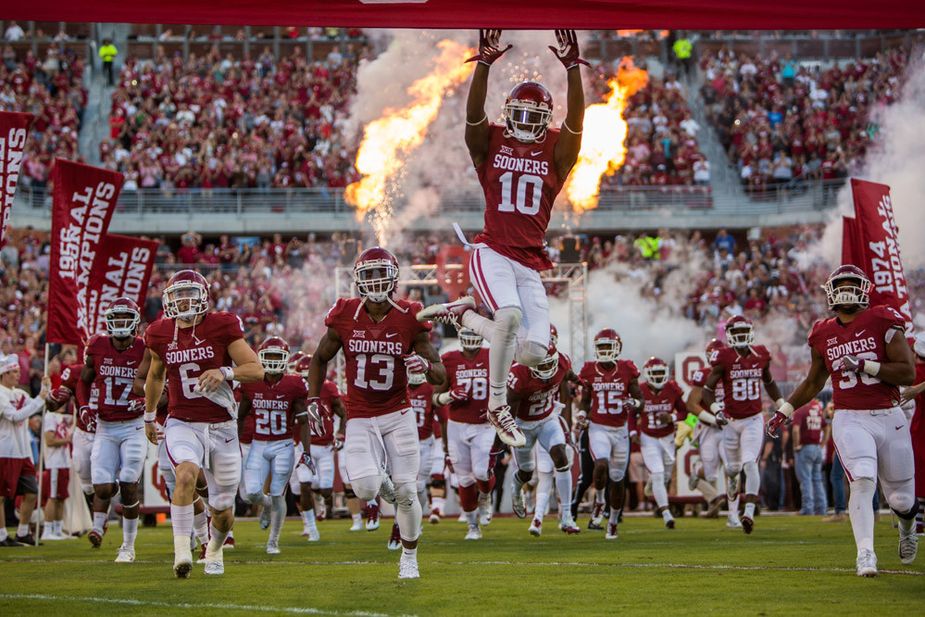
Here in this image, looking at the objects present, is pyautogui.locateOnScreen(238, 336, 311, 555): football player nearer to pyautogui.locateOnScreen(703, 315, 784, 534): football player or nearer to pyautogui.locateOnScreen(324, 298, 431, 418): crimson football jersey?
pyautogui.locateOnScreen(324, 298, 431, 418): crimson football jersey

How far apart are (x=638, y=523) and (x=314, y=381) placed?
9235 mm

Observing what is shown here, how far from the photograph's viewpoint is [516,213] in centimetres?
944

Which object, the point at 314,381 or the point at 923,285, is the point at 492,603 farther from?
the point at 923,285

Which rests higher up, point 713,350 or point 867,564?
point 713,350

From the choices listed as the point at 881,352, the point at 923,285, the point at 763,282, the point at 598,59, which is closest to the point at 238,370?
the point at 881,352

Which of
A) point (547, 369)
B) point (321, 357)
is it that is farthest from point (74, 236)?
point (321, 357)

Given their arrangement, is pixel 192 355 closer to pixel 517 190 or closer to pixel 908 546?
pixel 517 190

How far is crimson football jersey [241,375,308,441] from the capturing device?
14.5m

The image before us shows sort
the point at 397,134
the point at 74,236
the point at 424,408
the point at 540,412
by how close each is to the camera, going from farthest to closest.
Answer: the point at 397,134, the point at 424,408, the point at 74,236, the point at 540,412

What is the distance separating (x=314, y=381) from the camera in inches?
410

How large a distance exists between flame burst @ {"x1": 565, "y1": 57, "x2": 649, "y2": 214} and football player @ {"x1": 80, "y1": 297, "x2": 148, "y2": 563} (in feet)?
37.7

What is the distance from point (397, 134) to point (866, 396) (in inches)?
824

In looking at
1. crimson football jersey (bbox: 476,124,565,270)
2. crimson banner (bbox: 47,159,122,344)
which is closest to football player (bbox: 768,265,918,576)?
crimson football jersey (bbox: 476,124,565,270)

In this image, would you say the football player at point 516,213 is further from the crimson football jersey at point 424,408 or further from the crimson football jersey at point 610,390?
the crimson football jersey at point 424,408
